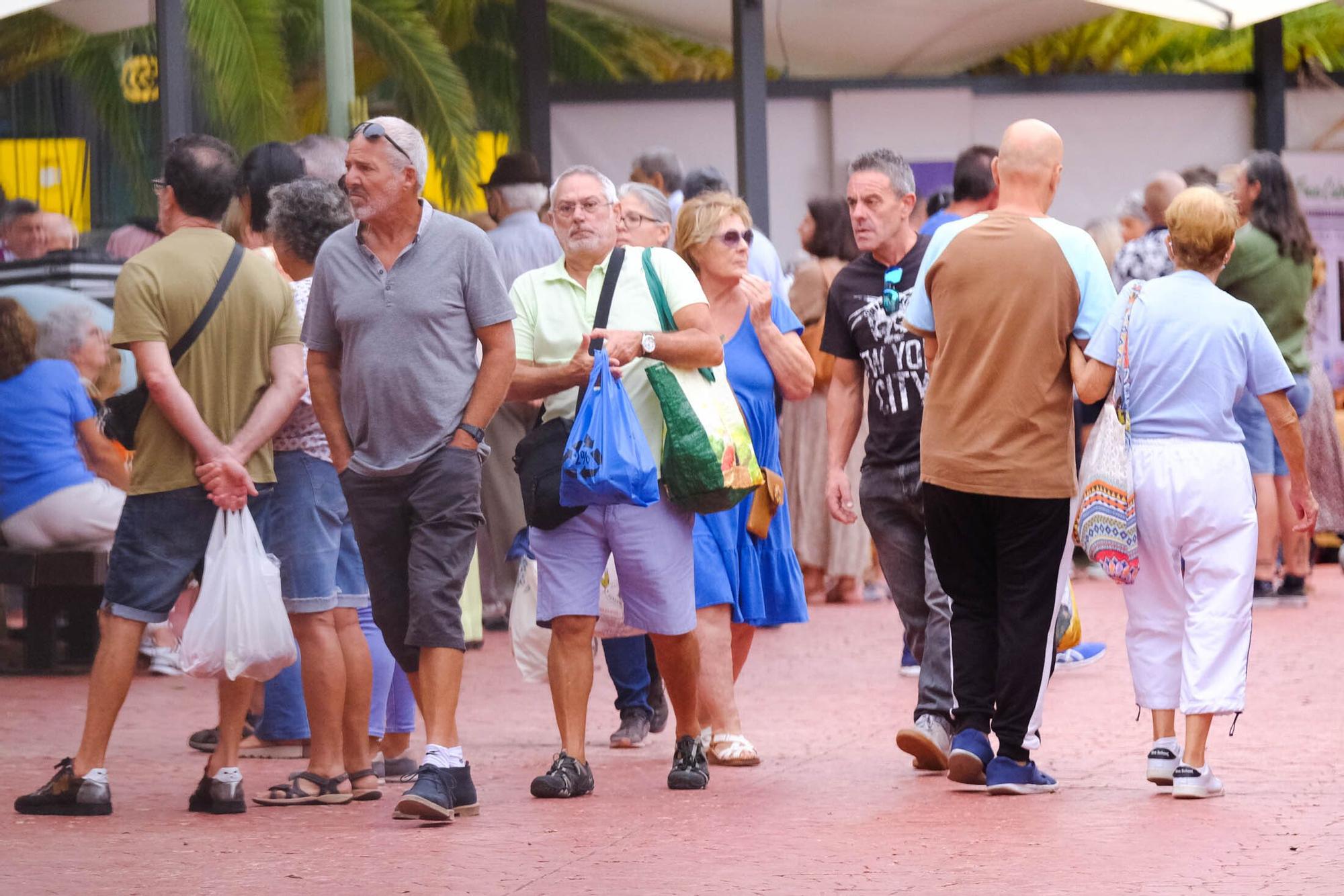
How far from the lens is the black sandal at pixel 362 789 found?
6.93 meters

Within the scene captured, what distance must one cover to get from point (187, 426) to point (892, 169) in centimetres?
266

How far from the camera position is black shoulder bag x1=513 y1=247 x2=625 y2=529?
679cm

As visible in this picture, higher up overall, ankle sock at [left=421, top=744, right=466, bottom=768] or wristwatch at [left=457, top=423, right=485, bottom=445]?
wristwatch at [left=457, top=423, right=485, bottom=445]

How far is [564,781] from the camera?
266 inches

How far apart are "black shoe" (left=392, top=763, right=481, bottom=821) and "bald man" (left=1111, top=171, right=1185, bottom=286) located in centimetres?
637

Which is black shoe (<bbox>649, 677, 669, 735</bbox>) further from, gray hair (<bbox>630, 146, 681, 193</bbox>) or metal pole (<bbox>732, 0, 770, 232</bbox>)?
metal pole (<bbox>732, 0, 770, 232</bbox>)

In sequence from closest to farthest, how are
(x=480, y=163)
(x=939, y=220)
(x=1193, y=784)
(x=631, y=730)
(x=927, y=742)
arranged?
(x=1193, y=784), (x=927, y=742), (x=631, y=730), (x=939, y=220), (x=480, y=163)

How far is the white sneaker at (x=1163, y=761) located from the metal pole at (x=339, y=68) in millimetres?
5330

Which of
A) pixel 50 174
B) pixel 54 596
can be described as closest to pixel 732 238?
pixel 54 596

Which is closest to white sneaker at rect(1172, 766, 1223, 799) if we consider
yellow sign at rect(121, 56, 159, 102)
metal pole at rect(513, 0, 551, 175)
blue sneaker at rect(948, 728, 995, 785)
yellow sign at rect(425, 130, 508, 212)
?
blue sneaker at rect(948, 728, 995, 785)

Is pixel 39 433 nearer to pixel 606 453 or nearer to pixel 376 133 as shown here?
pixel 376 133

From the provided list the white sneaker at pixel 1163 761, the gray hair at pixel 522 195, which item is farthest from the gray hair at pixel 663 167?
the white sneaker at pixel 1163 761

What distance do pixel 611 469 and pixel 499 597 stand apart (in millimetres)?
5393

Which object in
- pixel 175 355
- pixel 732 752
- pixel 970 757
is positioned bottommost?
pixel 732 752
